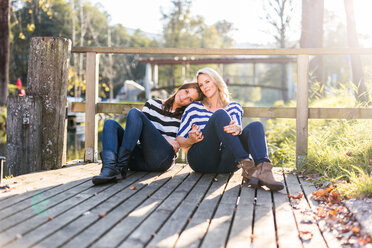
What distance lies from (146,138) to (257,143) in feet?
2.89

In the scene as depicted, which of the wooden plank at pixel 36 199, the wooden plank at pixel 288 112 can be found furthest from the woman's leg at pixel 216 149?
the wooden plank at pixel 36 199

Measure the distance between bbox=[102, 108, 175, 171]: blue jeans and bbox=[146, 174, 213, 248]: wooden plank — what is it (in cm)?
43

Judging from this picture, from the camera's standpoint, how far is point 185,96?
337cm

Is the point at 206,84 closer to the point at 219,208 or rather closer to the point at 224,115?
the point at 224,115

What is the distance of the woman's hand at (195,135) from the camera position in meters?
A: 3.04

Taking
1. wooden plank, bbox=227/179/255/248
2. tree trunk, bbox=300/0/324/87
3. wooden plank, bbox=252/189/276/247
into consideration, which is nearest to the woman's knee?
wooden plank, bbox=227/179/255/248

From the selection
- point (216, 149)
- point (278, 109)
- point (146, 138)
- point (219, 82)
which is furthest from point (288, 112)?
point (146, 138)

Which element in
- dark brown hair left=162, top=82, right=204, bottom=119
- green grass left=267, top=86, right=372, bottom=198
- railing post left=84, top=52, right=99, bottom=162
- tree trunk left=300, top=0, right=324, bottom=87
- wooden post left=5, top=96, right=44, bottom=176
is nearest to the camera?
green grass left=267, top=86, right=372, bottom=198

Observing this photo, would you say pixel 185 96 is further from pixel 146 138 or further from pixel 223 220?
pixel 223 220

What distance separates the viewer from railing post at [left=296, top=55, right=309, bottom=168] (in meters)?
3.74

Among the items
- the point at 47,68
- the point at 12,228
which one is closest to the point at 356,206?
the point at 12,228

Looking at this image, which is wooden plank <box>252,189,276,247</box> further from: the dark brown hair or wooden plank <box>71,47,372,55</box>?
wooden plank <box>71,47,372,55</box>

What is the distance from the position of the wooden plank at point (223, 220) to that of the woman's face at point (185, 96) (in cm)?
81

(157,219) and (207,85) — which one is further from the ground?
(207,85)
